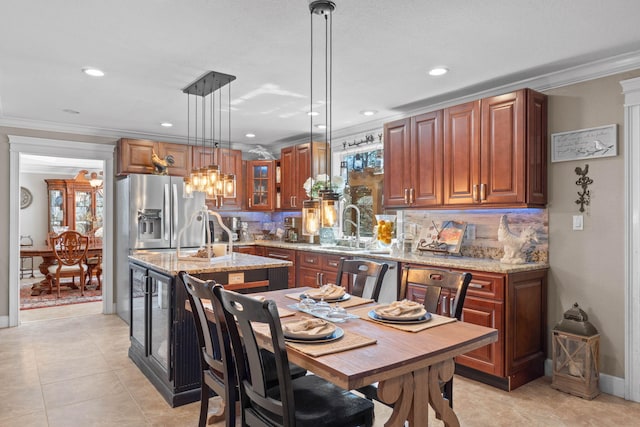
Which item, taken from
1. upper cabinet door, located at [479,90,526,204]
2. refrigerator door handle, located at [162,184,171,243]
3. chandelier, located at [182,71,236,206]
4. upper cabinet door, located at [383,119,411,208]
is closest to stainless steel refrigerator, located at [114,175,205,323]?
refrigerator door handle, located at [162,184,171,243]

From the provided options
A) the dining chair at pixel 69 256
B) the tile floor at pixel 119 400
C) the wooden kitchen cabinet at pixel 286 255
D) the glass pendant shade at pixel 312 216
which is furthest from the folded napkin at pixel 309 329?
the dining chair at pixel 69 256

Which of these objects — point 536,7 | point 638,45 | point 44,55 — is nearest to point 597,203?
point 638,45

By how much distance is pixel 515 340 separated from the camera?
3.23 meters

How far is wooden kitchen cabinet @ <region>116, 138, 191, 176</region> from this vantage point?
17.9ft

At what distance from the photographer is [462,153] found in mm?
3727

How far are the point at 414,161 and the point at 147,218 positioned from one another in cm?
326

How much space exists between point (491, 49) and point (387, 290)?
2227mm

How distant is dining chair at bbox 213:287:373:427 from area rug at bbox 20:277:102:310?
5439 millimetres

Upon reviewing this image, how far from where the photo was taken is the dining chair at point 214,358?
1988 millimetres

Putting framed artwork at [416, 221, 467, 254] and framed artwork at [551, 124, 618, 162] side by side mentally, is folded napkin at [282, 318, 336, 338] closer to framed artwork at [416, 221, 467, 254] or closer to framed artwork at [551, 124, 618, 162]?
framed artwork at [416, 221, 467, 254]

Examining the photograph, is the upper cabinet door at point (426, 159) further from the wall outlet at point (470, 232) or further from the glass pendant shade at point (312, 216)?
Answer: the glass pendant shade at point (312, 216)

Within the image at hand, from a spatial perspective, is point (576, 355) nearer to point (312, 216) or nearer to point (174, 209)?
point (312, 216)

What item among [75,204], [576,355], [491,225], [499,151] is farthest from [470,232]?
[75,204]

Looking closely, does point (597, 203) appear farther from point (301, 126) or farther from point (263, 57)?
point (301, 126)
